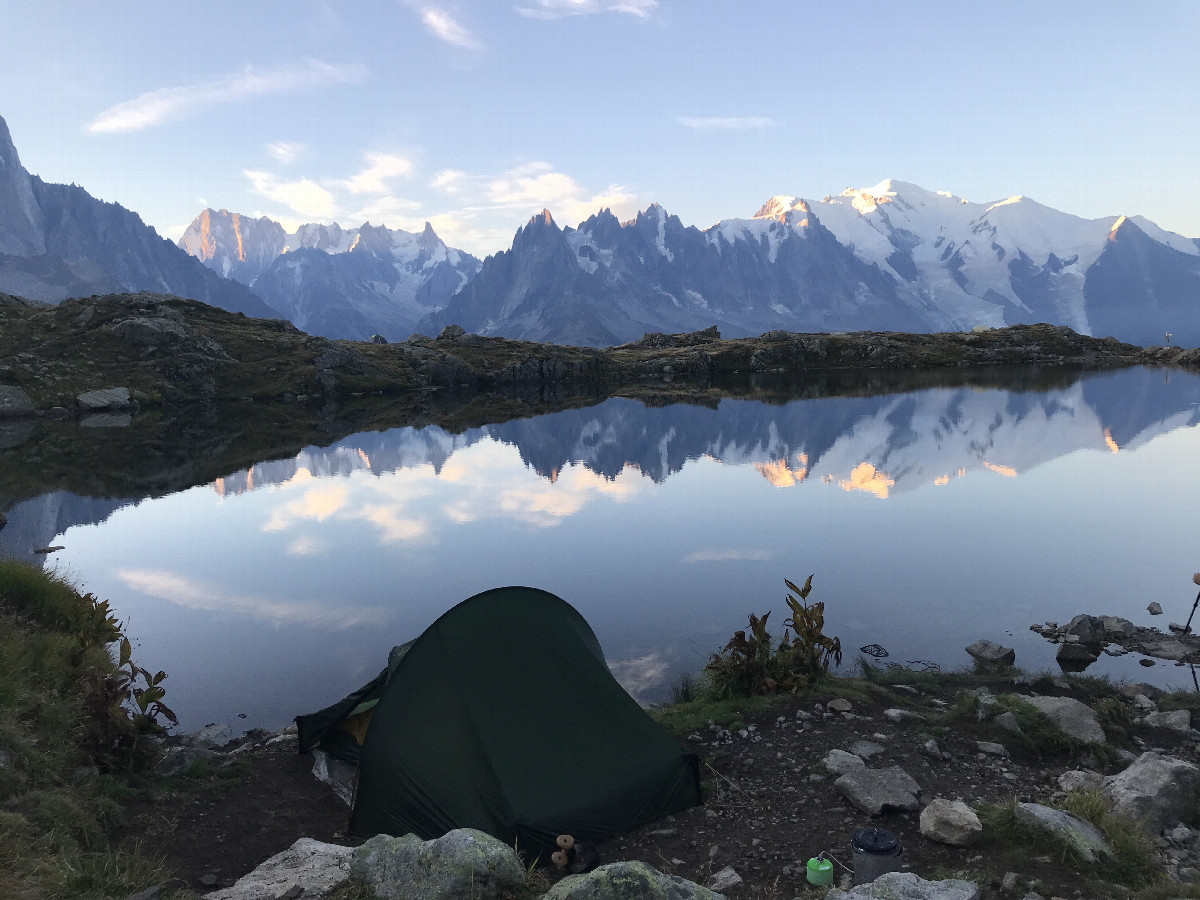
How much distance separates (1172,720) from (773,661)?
23.6 feet

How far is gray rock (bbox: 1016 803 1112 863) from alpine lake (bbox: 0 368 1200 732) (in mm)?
6485

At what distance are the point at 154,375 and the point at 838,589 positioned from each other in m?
95.3

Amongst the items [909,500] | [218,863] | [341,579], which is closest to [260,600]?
[341,579]

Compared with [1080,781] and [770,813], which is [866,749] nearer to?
[770,813]

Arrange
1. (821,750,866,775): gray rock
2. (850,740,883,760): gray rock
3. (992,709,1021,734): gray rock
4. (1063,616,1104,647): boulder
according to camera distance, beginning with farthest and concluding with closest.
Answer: (1063,616,1104,647): boulder, (992,709,1021,734): gray rock, (850,740,883,760): gray rock, (821,750,866,775): gray rock

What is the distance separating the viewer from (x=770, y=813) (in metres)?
10.4

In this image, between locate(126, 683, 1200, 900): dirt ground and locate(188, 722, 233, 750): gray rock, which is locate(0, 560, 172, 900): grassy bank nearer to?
locate(126, 683, 1200, 900): dirt ground

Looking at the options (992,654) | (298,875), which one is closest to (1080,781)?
(992,654)

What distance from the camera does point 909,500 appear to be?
32.7m

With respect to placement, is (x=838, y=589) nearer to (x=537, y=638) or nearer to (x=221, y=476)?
(x=537, y=638)

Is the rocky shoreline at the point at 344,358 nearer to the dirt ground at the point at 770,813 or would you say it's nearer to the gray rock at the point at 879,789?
the dirt ground at the point at 770,813

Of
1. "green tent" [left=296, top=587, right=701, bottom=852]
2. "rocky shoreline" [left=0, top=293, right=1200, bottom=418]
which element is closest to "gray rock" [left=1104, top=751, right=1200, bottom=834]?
"green tent" [left=296, top=587, right=701, bottom=852]

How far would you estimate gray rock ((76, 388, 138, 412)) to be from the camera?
77.6 m

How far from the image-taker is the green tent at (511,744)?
9859mm
